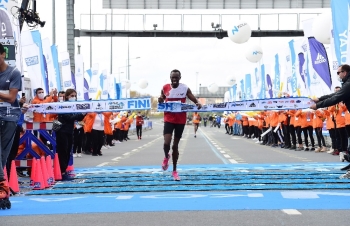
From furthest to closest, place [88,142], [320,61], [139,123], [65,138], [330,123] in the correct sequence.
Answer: [139,123]
[320,61]
[88,142]
[330,123]
[65,138]

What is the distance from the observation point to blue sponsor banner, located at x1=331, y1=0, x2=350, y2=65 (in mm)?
19078

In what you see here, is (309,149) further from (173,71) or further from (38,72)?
(173,71)

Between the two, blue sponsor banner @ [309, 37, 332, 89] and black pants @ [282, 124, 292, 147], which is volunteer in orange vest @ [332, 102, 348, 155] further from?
black pants @ [282, 124, 292, 147]

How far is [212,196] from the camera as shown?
354 inches

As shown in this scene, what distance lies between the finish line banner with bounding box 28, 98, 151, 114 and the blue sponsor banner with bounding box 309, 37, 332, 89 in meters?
13.6

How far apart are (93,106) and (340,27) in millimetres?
10336

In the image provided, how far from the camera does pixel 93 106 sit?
11.8 meters

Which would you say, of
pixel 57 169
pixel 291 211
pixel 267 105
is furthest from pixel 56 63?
pixel 291 211

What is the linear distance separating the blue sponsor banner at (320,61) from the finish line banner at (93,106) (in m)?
13.6

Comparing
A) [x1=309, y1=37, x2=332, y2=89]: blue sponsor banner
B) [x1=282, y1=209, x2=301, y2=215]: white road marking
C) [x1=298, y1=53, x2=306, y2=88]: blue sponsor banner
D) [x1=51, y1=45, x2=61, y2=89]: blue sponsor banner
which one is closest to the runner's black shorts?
[x1=282, y1=209, x2=301, y2=215]: white road marking

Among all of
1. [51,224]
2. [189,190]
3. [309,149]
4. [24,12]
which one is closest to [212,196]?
[189,190]

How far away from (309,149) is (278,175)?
1229cm

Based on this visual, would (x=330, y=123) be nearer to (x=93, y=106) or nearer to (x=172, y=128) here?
(x=172, y=128)

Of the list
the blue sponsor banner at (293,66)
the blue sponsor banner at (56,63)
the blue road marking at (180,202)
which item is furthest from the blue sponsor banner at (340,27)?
the blue road marking at (180,202)
